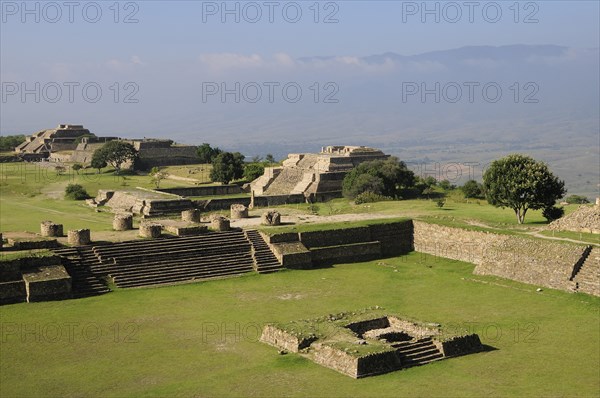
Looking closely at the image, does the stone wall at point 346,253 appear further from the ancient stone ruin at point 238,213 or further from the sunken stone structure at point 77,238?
the sunken stone structure at point 77,238

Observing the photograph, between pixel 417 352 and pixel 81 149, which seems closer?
pixel 417 352

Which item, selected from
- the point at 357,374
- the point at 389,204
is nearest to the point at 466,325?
the point at 357,374

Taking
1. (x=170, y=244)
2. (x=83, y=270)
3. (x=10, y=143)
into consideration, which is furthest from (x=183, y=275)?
(x=10, y=143)

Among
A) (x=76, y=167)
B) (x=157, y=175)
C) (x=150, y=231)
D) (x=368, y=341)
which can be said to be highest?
(x=76, y=167)

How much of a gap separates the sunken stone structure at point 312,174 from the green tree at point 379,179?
1941mm

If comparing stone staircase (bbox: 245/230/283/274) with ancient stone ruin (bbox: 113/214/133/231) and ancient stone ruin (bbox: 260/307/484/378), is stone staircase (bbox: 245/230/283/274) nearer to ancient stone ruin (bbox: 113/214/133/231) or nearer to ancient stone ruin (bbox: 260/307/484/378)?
ancient stone ruin (bbox: 113/214/133/231)

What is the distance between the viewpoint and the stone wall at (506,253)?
117 ft

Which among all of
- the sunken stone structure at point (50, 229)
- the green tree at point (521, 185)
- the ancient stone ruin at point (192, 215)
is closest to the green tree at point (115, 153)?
the ancient stone ruin at point (192, 215)

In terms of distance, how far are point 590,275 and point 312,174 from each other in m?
33.0

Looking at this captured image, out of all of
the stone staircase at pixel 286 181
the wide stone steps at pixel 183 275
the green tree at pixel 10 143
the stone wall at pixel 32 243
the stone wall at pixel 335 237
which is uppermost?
the green tree at pixel 10 143

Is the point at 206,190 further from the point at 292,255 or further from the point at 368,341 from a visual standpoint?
the point at 368,341

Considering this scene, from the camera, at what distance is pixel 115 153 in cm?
7794

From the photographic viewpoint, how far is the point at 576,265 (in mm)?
35219

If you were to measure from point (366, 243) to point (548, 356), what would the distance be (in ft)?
57.4
